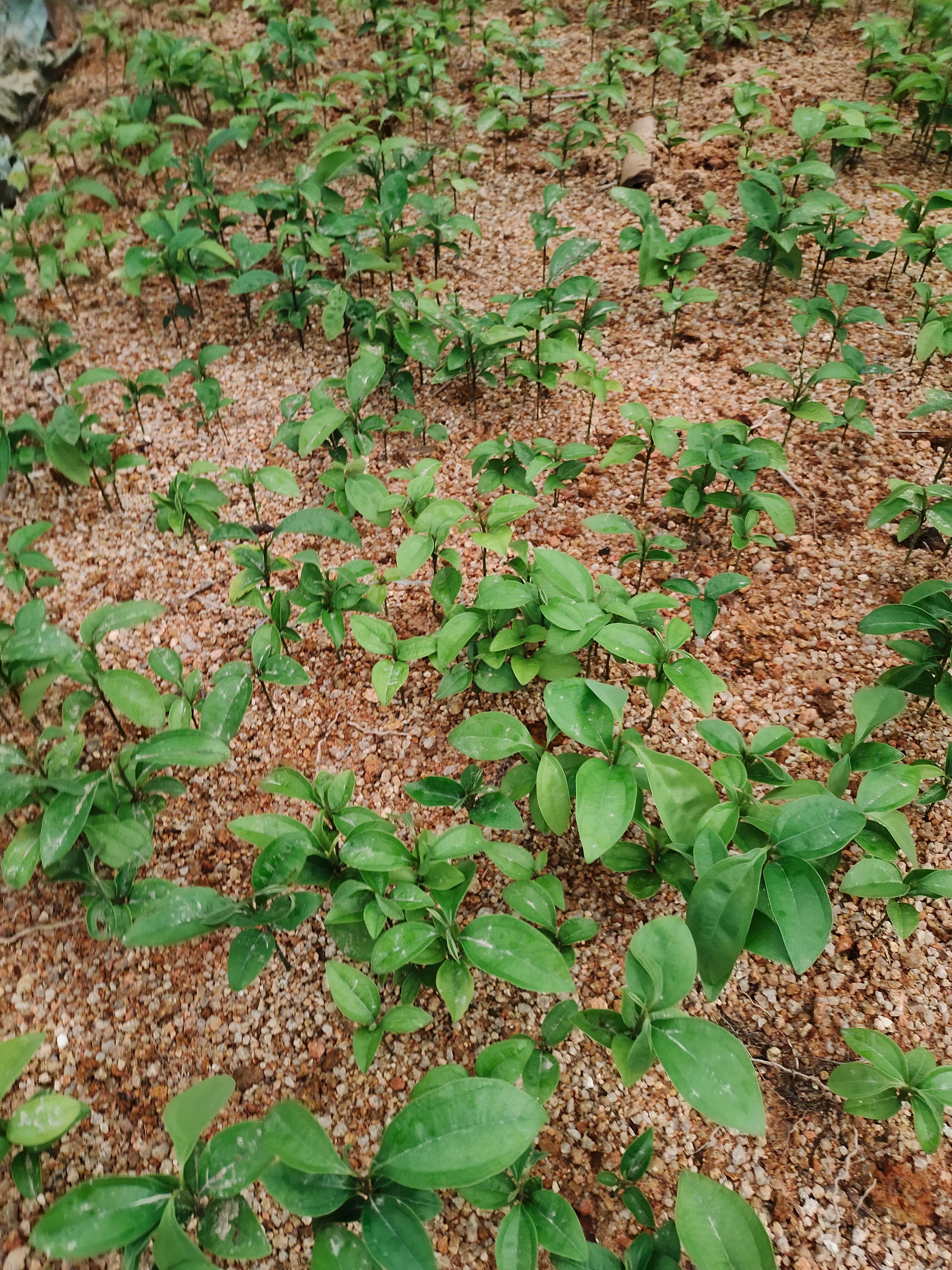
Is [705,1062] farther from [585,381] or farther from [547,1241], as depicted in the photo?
[585,381]

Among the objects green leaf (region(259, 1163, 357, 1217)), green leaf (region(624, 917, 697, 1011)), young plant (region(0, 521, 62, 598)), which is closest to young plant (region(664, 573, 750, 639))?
green leaf (region(624, 917, 697, 1011))

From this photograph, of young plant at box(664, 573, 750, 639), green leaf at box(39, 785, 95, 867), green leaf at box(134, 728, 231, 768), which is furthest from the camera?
young plant at box(664, 573, 750, 639)

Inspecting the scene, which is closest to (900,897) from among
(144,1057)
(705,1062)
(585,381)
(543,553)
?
(705,1062)

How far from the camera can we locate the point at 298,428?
2.56 m

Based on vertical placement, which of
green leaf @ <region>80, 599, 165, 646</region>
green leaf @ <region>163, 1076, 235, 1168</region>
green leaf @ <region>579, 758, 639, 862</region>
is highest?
green leaf @ <region>80, 599, 165, 646</region>

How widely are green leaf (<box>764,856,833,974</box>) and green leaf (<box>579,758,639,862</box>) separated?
0.25 m

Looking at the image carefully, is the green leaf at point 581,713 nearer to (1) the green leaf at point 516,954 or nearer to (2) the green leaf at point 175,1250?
(1) the green leaf at point 516,954

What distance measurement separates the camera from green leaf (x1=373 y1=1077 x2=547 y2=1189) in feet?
3.43

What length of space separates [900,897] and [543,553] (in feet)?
3.20

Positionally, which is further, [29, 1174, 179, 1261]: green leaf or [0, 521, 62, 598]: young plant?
[0, 521, 62, 598]: young plant

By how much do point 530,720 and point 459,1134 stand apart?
1012 millimetres

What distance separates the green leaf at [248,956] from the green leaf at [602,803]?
590 millimetres

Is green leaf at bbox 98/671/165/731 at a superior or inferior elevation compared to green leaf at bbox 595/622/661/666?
inferior

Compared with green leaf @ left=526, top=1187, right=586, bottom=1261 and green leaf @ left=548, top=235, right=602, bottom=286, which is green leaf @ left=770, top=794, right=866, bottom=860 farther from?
green leaf @ left=548, top=235, right=602, bottom=286
